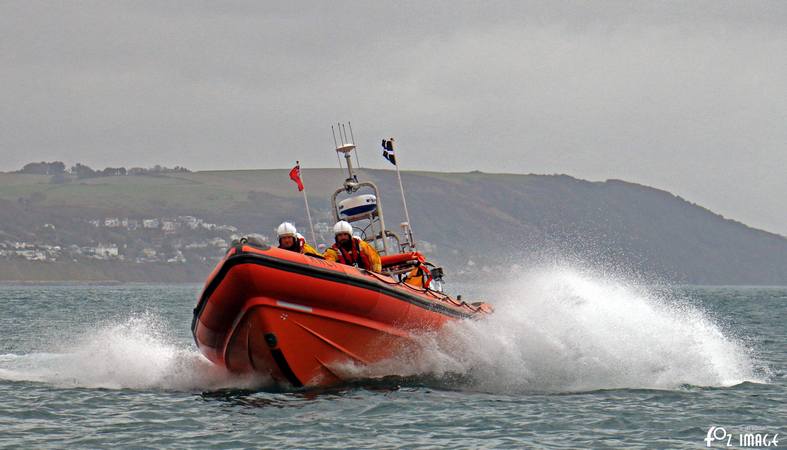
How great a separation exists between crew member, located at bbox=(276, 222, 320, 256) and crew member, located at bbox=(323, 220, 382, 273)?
1.83 feet

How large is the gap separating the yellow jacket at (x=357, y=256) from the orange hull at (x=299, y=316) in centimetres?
54

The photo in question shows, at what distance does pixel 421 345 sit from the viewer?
15.9 m

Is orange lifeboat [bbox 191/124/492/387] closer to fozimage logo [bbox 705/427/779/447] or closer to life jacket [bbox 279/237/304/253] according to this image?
life jacket [bbox 279/237/304/253]

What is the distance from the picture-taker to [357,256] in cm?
1590

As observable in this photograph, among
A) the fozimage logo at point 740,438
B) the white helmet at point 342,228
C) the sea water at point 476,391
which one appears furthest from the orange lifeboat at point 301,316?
the fozimage logo at point 740,438

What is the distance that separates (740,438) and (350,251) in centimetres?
617

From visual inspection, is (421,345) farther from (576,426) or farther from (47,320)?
(47,320)

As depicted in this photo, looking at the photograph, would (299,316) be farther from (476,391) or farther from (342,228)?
(476,391)

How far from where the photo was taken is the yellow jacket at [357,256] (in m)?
15.9

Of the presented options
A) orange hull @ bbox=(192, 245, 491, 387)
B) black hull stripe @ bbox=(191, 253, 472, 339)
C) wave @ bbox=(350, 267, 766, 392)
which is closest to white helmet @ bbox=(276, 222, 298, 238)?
orange hull @ bbox=(192, 245, 491, 387)

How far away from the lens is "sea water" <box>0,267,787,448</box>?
12109 millimetres

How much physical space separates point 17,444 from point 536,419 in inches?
231

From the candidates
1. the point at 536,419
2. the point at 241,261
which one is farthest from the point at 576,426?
the point at 241,261

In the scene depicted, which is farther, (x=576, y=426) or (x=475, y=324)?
(x=475, y=324)
